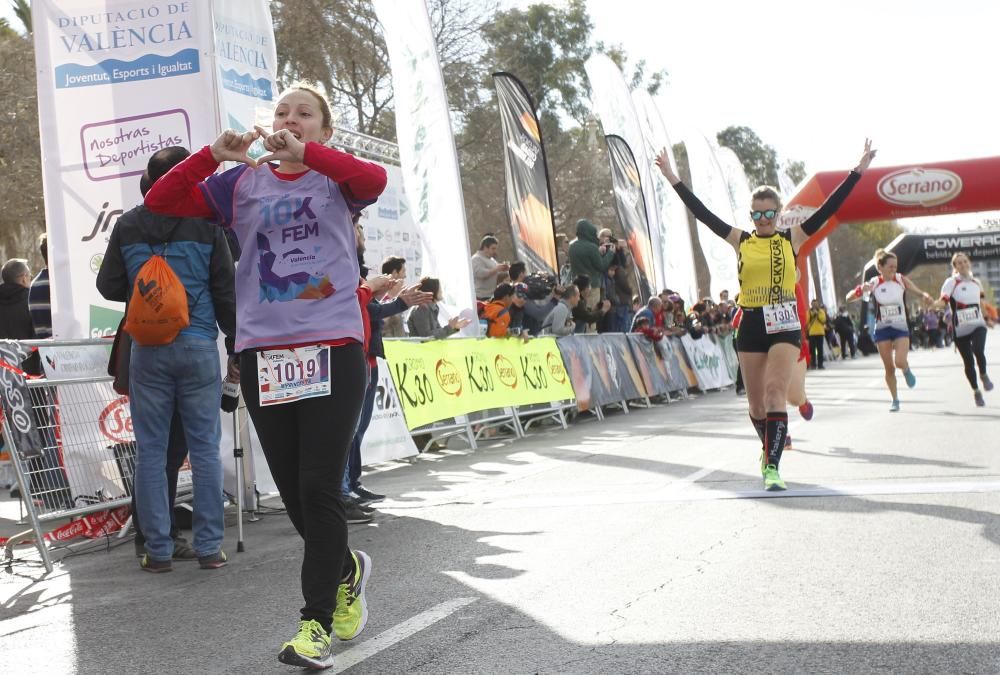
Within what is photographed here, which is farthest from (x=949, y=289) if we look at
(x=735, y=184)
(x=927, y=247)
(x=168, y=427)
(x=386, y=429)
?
(x=927, y=247)

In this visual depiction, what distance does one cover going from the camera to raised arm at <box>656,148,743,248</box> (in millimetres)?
8781

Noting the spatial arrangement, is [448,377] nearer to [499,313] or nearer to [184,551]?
[499,313]

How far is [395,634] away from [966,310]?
14481 mm

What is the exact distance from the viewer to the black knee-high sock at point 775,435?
8359mm

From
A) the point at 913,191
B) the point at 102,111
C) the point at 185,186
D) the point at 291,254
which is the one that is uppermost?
the point at 913,191

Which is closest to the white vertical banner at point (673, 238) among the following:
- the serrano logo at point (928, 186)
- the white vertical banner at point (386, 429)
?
the serrano logo at point (928, 186)

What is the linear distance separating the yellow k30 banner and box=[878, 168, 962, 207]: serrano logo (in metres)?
14.8

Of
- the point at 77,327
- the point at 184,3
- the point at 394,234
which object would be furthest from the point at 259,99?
the point at 394,234

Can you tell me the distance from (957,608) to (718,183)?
1214 inches

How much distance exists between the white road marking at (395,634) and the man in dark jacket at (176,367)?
2087 mm

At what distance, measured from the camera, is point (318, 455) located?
4.17 m

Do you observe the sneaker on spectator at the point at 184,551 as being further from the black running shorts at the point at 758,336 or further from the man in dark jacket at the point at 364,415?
the black running shorts at the point at 758,336

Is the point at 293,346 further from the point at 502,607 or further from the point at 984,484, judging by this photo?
the point at 984,484

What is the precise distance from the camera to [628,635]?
14.6ft
